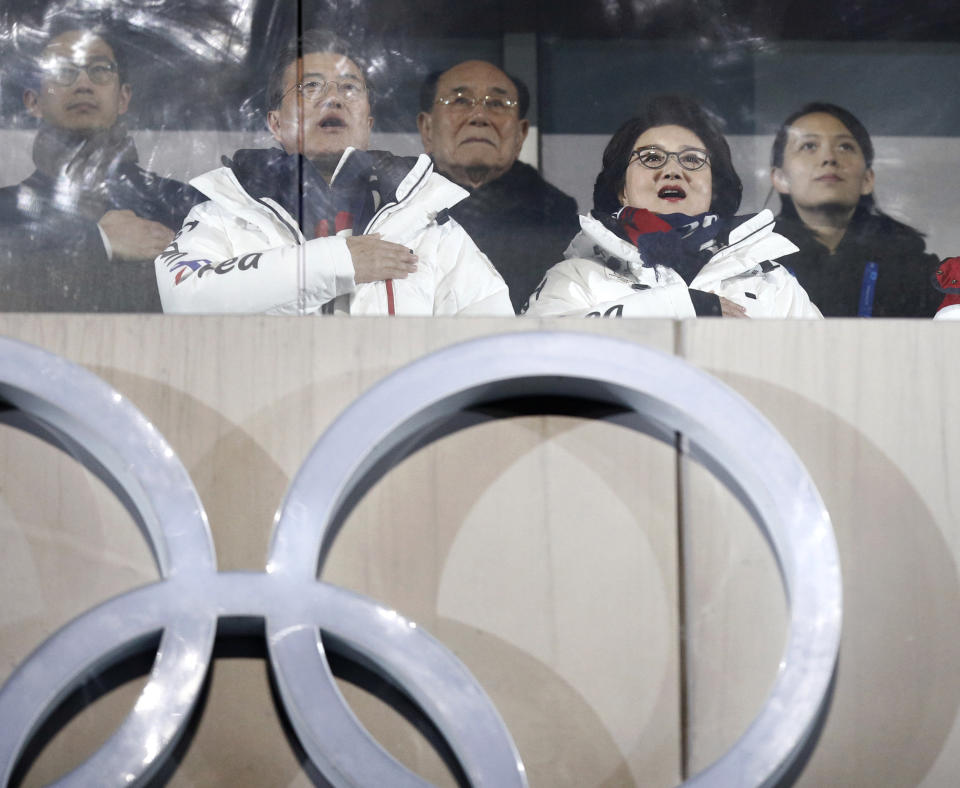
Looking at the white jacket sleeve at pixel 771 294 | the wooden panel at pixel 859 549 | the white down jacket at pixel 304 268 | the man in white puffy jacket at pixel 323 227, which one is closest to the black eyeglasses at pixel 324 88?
the man in white puffy jacket at pixel 323 227

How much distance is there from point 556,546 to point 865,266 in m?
0.59

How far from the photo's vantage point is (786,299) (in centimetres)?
108

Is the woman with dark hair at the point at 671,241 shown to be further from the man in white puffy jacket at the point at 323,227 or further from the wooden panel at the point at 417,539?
the wooden panel at the point at 417,539

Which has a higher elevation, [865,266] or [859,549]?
[865,266]

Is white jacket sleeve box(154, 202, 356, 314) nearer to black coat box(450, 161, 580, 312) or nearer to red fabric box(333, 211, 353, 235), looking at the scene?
red fabric box(333, 211, 353, 235)

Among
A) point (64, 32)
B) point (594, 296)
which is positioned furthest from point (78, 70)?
point (594, 296)

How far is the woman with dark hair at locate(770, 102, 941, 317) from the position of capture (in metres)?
1.10

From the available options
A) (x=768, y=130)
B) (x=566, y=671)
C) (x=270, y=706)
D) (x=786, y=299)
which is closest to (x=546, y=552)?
(x=566, y=671)

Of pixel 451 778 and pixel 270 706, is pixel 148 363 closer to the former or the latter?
pixel 270 706

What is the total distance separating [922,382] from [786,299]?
13.7 inches

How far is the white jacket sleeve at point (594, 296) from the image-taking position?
3.33ft

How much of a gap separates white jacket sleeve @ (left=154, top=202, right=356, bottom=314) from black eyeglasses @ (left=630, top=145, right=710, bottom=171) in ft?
1.06

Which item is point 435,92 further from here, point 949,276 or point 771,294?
point 949,276

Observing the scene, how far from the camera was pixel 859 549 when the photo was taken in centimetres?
73
